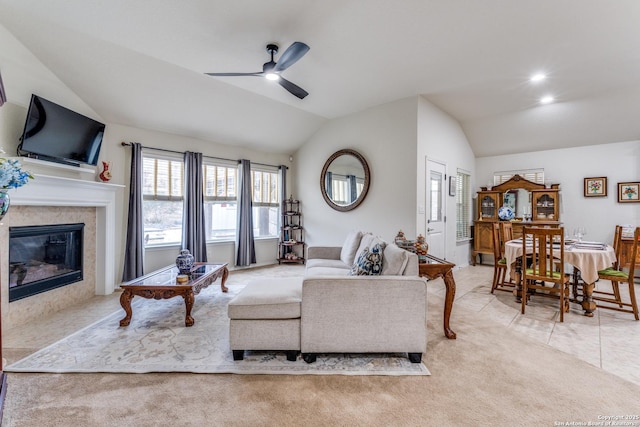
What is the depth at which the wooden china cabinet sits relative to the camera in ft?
17.8

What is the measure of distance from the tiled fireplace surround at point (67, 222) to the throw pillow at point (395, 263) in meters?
3.35

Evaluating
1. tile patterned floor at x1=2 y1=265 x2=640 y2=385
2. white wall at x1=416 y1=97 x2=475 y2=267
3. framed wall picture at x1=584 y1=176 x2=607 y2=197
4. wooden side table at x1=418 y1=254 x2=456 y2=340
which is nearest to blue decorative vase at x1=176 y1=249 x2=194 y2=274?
tile patterned floor at x1=2 y1=265 x2=640 y2=385

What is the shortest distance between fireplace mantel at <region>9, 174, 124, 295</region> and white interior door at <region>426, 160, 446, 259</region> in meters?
4.59

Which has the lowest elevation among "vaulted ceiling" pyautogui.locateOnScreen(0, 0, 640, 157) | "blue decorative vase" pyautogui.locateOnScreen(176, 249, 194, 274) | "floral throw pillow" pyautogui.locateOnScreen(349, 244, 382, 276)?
"blue decorative vase" pyautogui.locateOnScreen(176, 249, 194, 274)

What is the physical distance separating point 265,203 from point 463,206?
4107 mm

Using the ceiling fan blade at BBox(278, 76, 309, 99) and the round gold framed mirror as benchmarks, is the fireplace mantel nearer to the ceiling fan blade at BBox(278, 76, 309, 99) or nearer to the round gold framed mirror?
the ceiling fan blade at BBox(278, 76, 309, 99)

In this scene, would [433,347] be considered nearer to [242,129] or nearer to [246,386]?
[246,386]

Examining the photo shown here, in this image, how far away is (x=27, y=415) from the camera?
1.64 m

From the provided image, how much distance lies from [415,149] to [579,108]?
9.33 ft

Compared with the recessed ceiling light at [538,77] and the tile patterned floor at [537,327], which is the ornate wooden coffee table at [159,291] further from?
the recessed ceiling light at [538,77]

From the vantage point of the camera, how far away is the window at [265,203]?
232 inches

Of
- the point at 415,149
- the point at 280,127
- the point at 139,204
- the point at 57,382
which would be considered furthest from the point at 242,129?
the point at 57,382

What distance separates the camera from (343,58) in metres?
3.32

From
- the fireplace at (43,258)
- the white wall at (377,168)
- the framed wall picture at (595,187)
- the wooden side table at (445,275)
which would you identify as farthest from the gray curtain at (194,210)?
the framed wall picture at (595,187)
